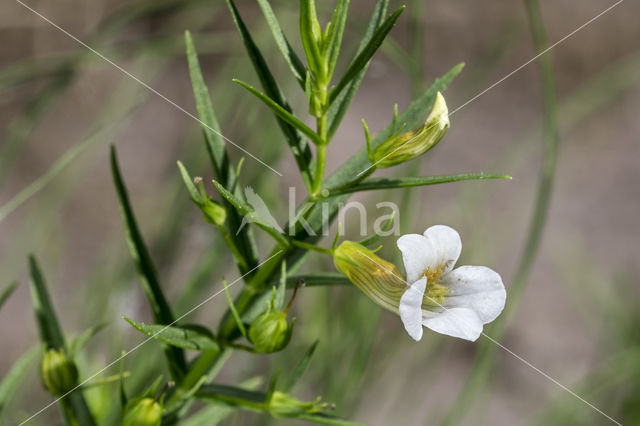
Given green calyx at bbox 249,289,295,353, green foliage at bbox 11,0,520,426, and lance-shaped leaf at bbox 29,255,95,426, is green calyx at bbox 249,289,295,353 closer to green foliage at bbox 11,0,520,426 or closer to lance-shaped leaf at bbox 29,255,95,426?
green foliage at bbox 11,0,520,426

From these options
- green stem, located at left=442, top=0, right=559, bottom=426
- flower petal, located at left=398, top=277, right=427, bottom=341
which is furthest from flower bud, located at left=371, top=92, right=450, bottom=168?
green stem, located at left=442, top=0, right=559, bottom=426

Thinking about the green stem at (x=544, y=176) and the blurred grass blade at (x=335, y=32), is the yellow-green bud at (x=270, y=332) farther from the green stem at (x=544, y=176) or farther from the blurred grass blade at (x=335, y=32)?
the green stem at (x=544, y=176)

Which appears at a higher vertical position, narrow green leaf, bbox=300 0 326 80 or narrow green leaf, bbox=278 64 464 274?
narrow green leaf, bbox=300 0 326 80

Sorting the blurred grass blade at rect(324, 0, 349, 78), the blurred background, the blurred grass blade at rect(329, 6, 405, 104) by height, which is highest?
the blurred grass blade at rect(324, 0, 349, 78)

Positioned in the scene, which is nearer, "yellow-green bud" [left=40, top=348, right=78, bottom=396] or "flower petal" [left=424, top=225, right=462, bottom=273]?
"flower petal" [left=424, top=225, right=462, bottom=273]

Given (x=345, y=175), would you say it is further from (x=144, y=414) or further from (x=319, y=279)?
(x=144, y=414)

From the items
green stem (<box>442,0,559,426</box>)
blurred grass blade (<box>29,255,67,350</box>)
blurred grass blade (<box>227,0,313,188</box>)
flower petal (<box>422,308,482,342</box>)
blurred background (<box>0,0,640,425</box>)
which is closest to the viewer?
flower petal (<box>422,308,482,342</box>)

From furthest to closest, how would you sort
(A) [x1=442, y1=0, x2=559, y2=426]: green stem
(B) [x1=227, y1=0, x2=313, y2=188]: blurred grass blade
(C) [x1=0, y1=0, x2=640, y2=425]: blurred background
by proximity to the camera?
(C) [x1=0, y1=0, x2=640, y2=425]: blurred background, (A) [x1=442, y1=0, x2=559, y2=426]: green stem, (B) [x1=227, y1=0, x2=313, y2=188]: blurred grass blade
